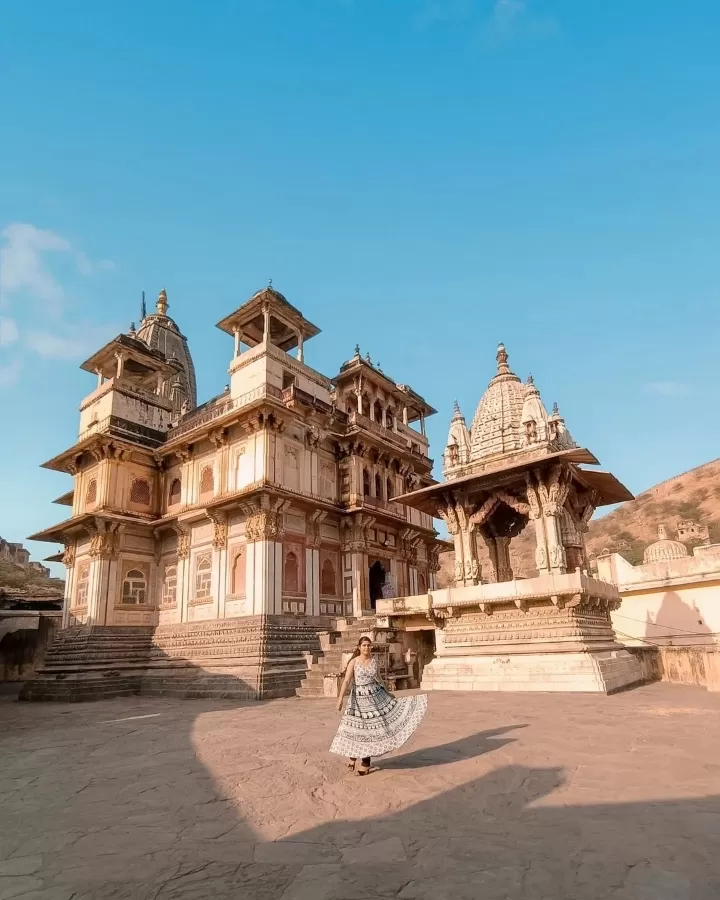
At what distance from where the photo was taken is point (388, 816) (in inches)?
191

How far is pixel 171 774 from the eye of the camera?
22.5 ft

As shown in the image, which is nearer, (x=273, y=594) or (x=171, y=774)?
A: (x=171, y=774)

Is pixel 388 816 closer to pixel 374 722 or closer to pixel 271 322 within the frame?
pixel 374 722

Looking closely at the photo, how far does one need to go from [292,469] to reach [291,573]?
3846 mm

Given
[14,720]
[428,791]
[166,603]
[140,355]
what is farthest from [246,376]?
[428,791]

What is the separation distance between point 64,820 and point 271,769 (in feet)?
7.37

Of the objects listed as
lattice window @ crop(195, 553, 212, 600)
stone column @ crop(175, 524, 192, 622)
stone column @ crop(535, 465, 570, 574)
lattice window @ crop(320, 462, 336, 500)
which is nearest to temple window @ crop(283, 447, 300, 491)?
lattice window @ crop(320, 462, 336, 500)

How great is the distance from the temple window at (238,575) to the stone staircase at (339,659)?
355 cm

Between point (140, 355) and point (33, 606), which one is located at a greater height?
point (140, 355)

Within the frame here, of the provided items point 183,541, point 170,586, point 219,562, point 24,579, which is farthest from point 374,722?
point 24,579

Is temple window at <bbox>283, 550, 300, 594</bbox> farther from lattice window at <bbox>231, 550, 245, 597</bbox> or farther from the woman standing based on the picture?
the woman standing

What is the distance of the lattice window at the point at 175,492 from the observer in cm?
2548

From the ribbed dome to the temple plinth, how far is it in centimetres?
157

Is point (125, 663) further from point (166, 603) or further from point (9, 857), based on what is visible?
point (9, 857)
